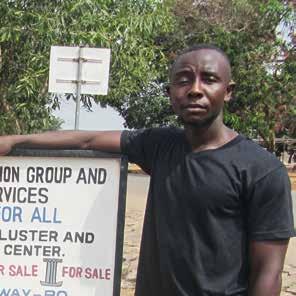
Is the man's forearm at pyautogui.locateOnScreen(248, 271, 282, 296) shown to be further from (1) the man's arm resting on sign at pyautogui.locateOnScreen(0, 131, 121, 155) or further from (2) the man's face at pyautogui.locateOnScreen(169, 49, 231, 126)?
(1) the man's arm resting on sign at pyautogui.locateOnScreen(0, 131, 121, 155)

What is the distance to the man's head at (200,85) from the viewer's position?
1.98 m

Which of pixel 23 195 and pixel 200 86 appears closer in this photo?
pixel 200 86

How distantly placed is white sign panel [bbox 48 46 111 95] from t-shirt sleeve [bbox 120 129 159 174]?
11.8 feet

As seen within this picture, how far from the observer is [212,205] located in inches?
75.7

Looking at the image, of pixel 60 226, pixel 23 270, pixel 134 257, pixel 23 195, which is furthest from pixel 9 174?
pixel 134 257

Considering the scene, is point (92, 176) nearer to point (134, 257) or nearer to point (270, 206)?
point (270, 206)

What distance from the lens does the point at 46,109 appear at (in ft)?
26.2

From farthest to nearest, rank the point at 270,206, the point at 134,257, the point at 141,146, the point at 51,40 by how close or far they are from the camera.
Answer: the point at 134,257, the point at 51,40, the point at 141,146, the point at 270,206

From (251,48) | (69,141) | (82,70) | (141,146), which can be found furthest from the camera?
(251,48)

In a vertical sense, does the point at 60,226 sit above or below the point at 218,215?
below

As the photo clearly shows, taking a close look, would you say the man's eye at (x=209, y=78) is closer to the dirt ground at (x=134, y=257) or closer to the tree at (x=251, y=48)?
the dirt ground at (x=134, y=257)

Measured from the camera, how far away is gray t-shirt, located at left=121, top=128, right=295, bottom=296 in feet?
6.25

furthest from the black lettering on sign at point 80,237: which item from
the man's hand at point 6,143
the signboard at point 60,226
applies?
the man's hand at point 6,143

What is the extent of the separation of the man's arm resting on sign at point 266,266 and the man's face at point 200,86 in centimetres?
41
